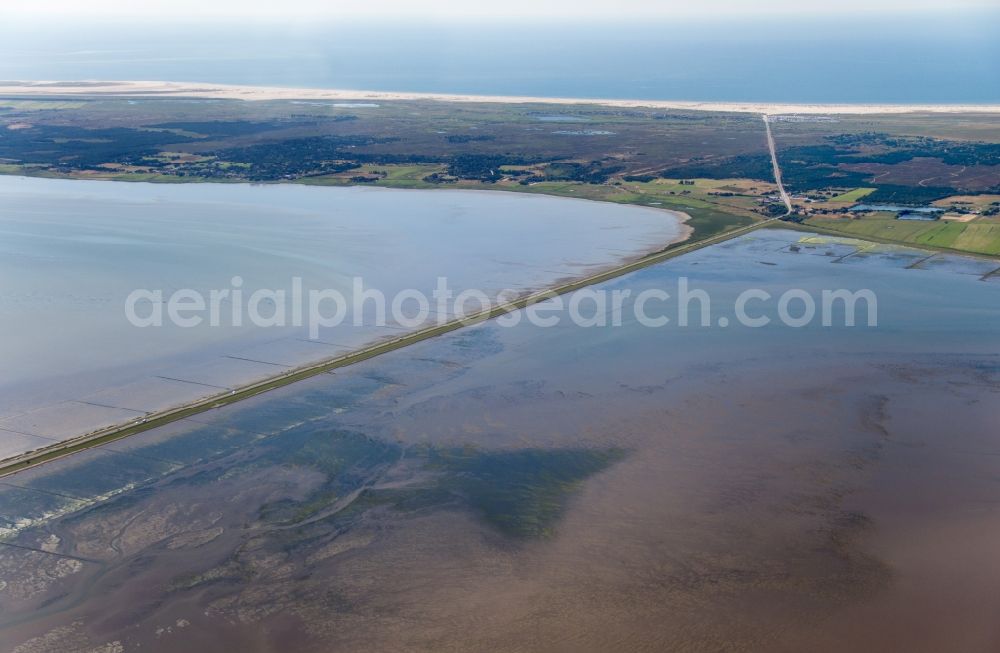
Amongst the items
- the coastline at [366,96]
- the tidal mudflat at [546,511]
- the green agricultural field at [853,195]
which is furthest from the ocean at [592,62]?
the tidal mudflat at [546,511]

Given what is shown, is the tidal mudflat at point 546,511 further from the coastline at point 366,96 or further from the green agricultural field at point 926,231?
the coastline at point 366,96

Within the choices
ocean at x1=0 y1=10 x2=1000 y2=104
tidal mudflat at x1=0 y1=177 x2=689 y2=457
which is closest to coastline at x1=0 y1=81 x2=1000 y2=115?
ocean at x1=0 y1=10 x2=1000 y2=104

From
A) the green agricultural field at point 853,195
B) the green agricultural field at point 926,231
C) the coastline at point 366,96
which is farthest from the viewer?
the coastline at point 366,96

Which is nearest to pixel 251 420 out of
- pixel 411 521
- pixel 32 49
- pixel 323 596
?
pixel 411 521

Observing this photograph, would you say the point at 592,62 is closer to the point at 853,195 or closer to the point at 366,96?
the point at 366,96

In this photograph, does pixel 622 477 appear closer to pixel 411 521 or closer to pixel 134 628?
pixel 411 521

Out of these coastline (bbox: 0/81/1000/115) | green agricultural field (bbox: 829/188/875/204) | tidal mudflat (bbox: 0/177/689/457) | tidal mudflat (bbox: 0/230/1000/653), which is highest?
coastline (bbox: 0/81/1000/115)

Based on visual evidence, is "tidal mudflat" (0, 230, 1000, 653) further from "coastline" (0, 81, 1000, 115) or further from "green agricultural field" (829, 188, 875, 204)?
"coastline" (0, 81, 1000, 115)
